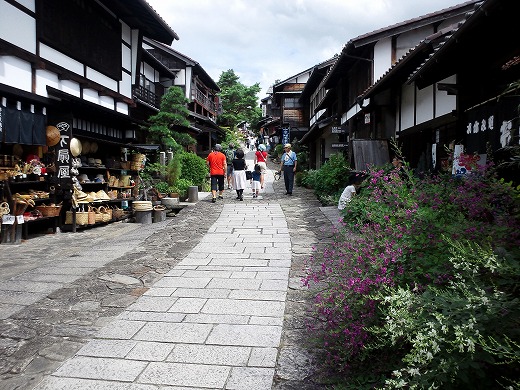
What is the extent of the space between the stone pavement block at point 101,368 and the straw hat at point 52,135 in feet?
28.7

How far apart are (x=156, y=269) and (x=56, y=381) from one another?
3490 mm

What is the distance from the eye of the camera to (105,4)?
13.4m

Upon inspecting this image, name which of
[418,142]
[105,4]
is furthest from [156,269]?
[105,4]

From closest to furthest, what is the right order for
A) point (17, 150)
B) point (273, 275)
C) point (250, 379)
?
point (250, 379) < point (273, 275) < point (17, 150)

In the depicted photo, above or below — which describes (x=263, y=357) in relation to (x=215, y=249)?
below

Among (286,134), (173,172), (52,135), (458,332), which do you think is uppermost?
(286,134)

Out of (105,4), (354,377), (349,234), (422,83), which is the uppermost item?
(105,4)

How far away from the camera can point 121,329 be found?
4320 millimetres

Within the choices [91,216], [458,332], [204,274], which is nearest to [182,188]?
[91,216]

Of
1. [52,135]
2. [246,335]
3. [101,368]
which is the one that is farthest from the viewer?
[52,135]

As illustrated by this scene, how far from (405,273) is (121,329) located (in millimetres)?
2947

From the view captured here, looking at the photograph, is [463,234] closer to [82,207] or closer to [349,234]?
[349,234]

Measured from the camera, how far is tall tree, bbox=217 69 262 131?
54.0m

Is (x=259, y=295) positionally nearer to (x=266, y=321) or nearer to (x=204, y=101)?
(x=266, y=321)
